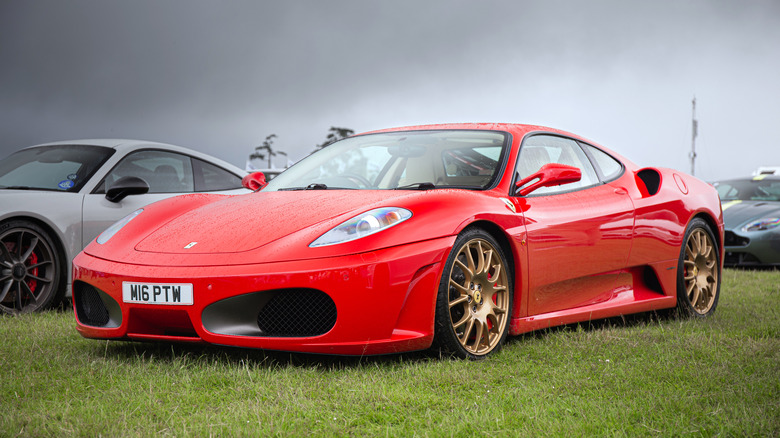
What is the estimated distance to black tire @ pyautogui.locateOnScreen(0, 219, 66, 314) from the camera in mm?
5316

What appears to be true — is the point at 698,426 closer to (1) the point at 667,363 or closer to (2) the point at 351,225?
(1) the point at 667,363

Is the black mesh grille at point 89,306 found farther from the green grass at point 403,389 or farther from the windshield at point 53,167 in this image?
the windshield at point 53,167

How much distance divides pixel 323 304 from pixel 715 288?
3395 mm

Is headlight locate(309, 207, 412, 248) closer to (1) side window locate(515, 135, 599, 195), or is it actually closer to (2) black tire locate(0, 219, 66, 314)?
(1) side window locate(515, 135, 599, 195)

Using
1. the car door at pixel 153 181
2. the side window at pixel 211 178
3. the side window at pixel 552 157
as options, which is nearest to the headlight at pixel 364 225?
the side window at pixel 552 157

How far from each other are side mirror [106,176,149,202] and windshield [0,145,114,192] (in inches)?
10.3

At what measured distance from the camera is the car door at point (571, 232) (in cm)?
418

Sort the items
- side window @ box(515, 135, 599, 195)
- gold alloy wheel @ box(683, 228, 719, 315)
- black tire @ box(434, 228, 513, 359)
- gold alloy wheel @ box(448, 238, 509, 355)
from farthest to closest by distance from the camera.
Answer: gold alloy wheel @ box(683, 228, 719, 315)
side window @ box(515, 135, 599, 195)
gold alloy wheel @ box(448, 238, 509, 355)
black tire @ box(434, 228, 513, 359)

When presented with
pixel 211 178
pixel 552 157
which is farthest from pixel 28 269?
pixel 552 157

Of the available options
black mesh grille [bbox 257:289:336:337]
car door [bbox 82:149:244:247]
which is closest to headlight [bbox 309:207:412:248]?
black mesh grille [bbox 257:289:336:337]

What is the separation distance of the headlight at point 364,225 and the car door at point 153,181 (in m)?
2.79

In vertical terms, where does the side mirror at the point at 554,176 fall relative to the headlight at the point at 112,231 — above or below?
above

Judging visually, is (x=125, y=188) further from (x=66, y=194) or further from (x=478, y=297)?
(x=478, y=297)

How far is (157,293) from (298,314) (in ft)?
2.05
